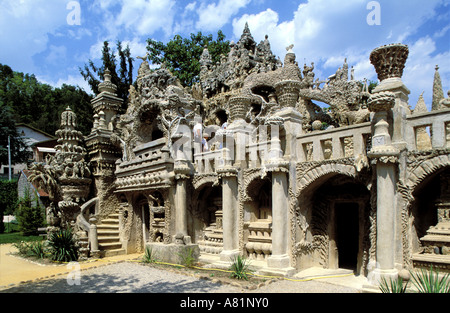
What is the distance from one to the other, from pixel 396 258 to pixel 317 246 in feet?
9.09

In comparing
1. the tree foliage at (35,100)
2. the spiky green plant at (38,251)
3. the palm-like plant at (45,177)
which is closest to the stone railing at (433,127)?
the spiky green plant at (38,251)

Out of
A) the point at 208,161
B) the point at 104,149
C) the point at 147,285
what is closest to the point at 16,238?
the point at 104,149

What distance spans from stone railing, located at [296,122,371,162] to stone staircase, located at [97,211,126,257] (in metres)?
9.44

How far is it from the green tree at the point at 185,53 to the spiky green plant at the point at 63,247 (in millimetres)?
21498

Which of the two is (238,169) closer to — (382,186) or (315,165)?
(315,165)

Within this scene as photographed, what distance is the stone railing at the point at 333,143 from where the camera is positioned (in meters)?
8.09

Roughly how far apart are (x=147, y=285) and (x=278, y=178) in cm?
438

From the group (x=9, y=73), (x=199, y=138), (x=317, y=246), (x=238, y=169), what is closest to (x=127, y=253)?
(x=199, y=138)

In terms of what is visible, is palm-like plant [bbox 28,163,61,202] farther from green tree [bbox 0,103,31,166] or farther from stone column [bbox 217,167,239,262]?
green tree [bbox 0,103,31,166]

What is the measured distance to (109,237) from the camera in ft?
50.4

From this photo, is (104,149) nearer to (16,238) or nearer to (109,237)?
(109,237)

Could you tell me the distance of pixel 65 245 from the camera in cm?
1346
